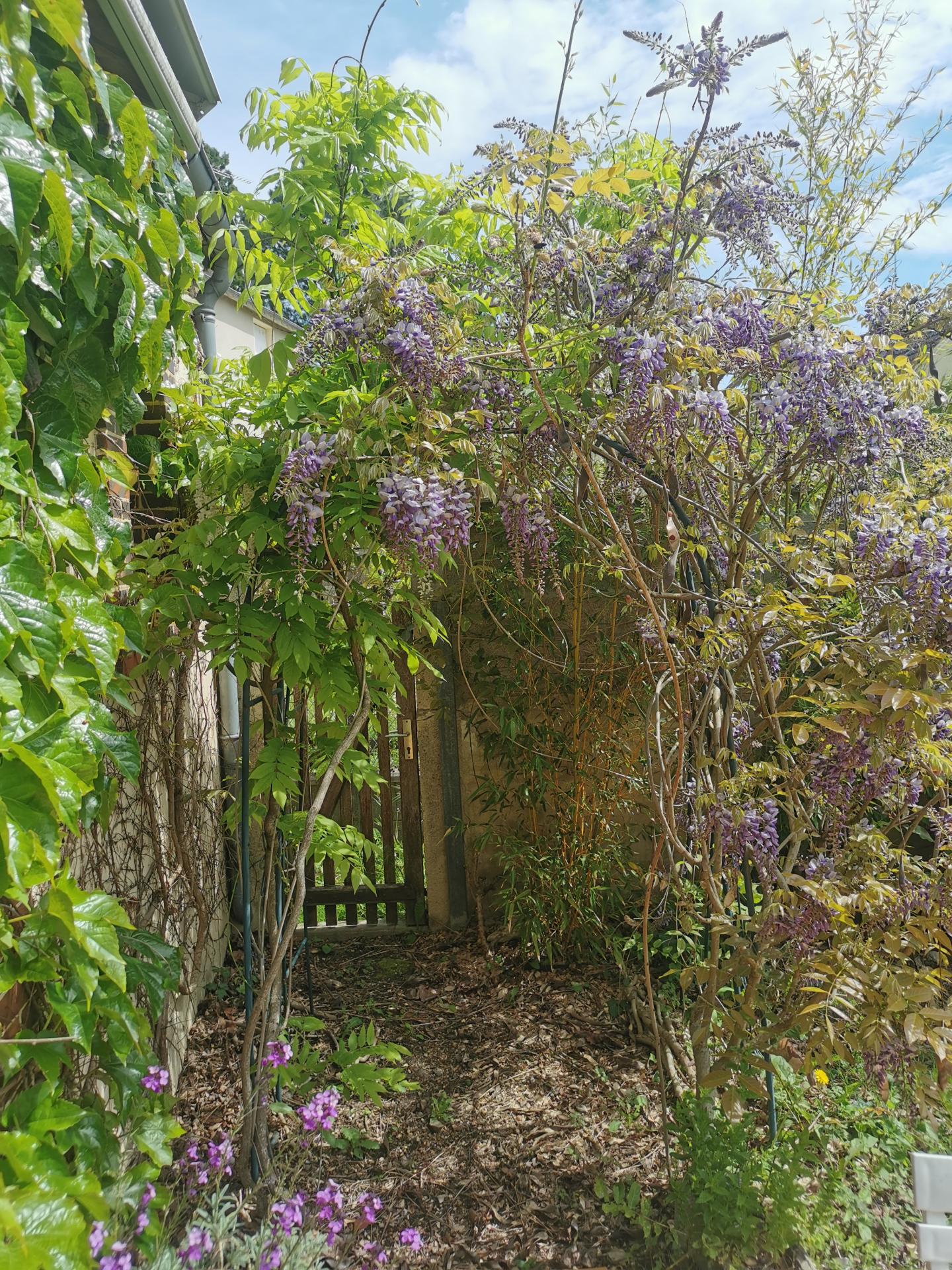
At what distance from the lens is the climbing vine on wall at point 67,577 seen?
1101mm

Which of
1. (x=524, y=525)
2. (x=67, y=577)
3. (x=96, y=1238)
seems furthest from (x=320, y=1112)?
(x=524, y=525)

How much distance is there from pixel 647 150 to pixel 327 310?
5.39ft

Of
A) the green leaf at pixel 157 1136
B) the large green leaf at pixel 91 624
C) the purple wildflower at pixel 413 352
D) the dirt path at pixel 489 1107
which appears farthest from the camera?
the dirt path at pixel 489 1107

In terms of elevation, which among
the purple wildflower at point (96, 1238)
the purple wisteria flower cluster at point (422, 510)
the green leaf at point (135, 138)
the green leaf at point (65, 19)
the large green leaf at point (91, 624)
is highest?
the green leaf at point (135, 138)

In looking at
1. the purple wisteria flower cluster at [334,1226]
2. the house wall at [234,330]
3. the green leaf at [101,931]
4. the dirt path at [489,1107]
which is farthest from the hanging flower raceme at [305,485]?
the house wall at [234,330]

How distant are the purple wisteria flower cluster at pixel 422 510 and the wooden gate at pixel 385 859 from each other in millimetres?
1943

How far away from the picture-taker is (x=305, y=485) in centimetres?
186

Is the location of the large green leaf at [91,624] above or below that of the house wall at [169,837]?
above

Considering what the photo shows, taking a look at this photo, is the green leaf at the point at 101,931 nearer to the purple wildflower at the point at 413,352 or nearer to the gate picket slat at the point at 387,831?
the purple wildflower at the point at 413,352

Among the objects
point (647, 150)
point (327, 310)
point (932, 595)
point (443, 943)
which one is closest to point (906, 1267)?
point (932, 595)

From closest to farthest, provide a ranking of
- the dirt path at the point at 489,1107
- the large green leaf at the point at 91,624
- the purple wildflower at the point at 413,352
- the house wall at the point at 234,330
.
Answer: the large green leaf at the point at 91,624 → the purple wildflower at the point at 413,352 → the dirt path at the point at 489,1107 → the house wall at the point at 234,330

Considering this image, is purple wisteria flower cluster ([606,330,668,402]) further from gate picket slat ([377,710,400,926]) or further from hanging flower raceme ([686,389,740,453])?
gate picket slat ([377,710,400,926])

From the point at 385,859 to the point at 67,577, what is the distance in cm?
274

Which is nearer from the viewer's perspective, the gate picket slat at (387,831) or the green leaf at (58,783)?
the green leaf at (58,783)
